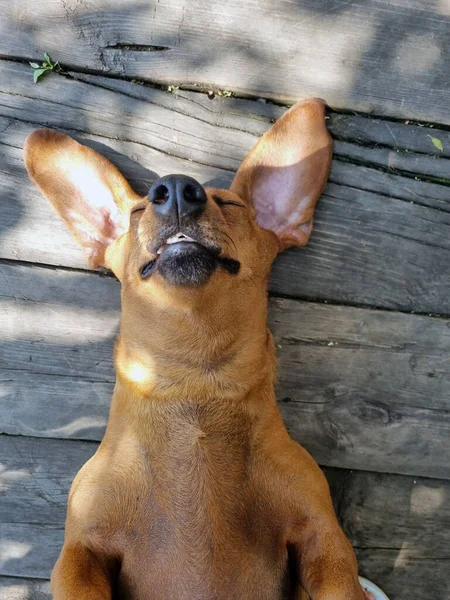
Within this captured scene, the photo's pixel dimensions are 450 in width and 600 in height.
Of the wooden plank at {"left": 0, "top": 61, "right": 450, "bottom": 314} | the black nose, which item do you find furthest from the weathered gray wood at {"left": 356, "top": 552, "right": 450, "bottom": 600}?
the black nose

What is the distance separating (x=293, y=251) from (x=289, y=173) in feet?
1.31

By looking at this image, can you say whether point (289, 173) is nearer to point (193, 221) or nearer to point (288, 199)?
point (288, 199)

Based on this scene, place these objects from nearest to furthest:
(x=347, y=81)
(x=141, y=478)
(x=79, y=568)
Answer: (x=79, y=568)
(x=141, y=478)
(x=347, y=81)

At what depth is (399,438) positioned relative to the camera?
113 inches

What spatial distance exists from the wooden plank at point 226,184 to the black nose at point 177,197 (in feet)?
2.38

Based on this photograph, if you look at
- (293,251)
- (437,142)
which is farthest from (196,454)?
(437,142)

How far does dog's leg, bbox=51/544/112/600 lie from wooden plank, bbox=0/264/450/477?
0.86m

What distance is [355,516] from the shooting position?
2887mm

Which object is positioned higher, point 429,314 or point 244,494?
point 429,314

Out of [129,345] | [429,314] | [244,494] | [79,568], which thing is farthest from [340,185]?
[79,568]

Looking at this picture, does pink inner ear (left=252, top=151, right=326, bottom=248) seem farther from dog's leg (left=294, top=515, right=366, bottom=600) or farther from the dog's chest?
dog's leg (left=294, top=515, right=366, bottom=600)

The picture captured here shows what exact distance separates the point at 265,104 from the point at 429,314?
136cm

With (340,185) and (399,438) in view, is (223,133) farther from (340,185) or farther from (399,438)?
(399,438)

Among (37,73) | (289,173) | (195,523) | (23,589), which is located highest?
(37,73)
